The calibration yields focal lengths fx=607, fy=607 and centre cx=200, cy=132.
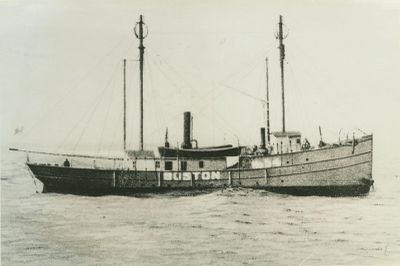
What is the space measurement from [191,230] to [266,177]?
4.65 feet

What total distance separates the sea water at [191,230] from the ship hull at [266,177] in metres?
0.29

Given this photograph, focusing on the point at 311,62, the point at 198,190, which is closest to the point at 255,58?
the point at 311,62

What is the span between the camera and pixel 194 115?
195 inches

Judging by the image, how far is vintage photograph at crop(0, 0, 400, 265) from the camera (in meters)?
4.58

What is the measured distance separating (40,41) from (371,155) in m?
2.90

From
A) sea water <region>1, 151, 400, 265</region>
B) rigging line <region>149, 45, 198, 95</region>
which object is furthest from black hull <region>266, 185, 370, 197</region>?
rigging line <region>149, 45, 198, 95</region>

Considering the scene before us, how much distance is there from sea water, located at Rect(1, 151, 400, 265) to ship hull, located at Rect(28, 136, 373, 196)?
0.94ft

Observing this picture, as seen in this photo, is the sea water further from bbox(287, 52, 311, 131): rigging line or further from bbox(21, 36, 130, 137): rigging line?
bbox(287, 52, 311, 131): rigging line

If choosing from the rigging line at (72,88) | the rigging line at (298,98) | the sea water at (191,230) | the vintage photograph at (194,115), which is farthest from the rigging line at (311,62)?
the rigging line at (72,88)

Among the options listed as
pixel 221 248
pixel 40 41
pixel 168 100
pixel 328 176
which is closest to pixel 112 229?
pixel 221 248

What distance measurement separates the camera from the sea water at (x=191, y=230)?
4.49 m

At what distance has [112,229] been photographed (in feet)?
15.0

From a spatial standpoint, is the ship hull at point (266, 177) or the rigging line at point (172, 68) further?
the ship hull at point (266, 177)

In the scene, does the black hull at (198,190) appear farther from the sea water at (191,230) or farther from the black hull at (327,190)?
the sea water at (191,230)
